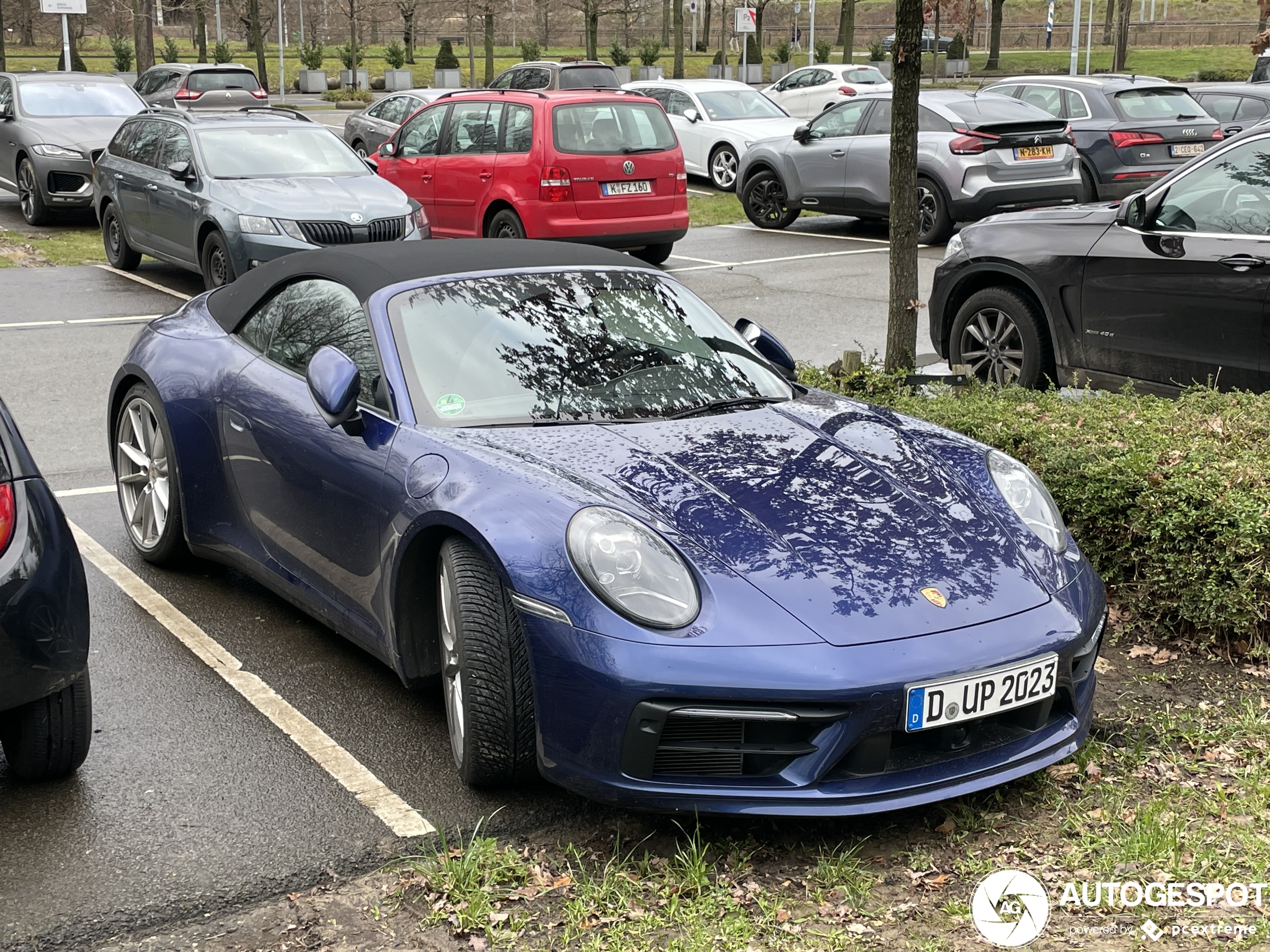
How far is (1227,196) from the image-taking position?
7238mm

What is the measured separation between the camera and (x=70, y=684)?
3854mm

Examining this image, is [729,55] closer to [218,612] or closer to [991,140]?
[991,140]

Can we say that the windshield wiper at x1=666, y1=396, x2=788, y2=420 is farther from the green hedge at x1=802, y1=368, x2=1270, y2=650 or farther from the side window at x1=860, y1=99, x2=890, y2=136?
the side window at x1=860, y1=99, x2=890, y2=136

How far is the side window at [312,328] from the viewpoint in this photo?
469cm

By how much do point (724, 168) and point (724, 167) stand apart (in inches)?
0.6

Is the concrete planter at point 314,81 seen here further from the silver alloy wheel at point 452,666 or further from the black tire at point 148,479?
the silver alloy wheel at point 452,666

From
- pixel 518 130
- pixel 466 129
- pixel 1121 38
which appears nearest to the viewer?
pixel 518 130

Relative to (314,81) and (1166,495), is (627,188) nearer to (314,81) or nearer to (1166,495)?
(1166,495)

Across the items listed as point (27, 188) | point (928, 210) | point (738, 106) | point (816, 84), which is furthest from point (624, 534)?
point (816, 84)

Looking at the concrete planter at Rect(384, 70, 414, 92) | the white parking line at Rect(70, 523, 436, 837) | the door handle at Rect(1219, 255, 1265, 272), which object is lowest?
the white parking line at Rect(70, 523, 436, 837)

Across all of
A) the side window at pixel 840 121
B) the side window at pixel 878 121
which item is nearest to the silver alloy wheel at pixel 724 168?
the side window at pixel 840 121

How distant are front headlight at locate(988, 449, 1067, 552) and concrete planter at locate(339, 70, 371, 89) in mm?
50055

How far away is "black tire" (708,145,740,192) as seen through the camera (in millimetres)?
21281

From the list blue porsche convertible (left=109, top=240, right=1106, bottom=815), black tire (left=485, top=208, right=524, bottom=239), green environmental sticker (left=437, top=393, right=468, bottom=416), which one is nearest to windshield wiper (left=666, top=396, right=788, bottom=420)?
blue porsche convertible (left=109, top=240, right=1106, bottom=815)
